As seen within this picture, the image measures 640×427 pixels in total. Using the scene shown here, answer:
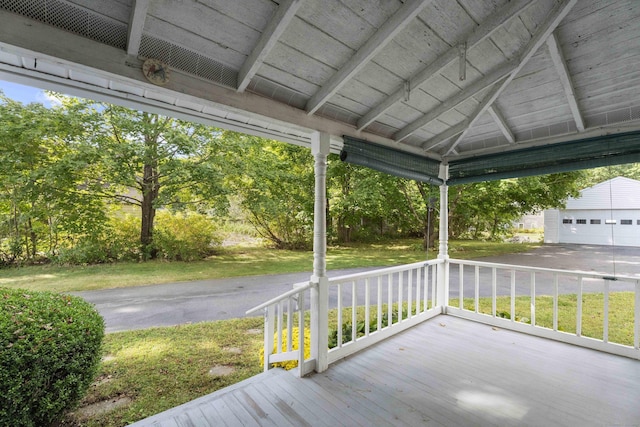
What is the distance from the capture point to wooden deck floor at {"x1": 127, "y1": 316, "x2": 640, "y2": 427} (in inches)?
72.2

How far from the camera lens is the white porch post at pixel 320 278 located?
2.46 m

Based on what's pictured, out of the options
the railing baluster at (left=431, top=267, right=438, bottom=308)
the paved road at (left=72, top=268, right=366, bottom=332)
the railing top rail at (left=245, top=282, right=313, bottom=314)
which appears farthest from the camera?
the paved road at (left=72, top=268, right=366, bottom=332)

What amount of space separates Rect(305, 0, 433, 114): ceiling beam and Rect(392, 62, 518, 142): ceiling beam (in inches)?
39.7

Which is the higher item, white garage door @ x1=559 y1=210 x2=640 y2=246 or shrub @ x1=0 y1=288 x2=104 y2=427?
white garage door @ x1=559 y1=210 x2=640 y2=246

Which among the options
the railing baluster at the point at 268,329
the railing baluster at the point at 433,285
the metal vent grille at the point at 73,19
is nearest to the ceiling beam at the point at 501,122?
the railing baluster at the point at 433,285

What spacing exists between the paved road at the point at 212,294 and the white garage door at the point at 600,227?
0.71 ft

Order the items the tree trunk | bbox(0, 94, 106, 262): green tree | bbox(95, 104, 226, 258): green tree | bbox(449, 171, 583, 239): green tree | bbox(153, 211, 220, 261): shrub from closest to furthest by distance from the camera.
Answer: bbox(0, 94, 106, 262): green tree
bbox(95, 104, 226, 258): green tree
the tree trunk
bbox(153, 211, 220, 261): shrub
bbox(449, 171, 583, 239): green tree

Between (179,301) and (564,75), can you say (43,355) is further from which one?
(564,75)

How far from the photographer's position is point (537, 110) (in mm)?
2648

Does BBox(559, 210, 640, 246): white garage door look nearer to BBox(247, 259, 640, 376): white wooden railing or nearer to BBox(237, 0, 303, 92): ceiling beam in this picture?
BBox(247, 259, 640, 376): white wooden railing

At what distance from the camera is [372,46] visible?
1.63 metres

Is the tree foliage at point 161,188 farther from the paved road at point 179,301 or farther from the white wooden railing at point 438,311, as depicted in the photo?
the paved road at point 179,301

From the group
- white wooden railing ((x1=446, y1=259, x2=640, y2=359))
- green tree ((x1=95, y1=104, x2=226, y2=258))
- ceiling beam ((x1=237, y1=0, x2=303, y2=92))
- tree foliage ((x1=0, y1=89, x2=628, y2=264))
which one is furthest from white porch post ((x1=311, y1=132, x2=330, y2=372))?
green tree ((x1=95, y1=104, x2=226, y2=258))

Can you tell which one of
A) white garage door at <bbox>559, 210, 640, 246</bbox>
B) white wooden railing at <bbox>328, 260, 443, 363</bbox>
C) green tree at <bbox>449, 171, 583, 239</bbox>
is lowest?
white wooden railing at <bbox>328, 260, 443, 363</bbox>
